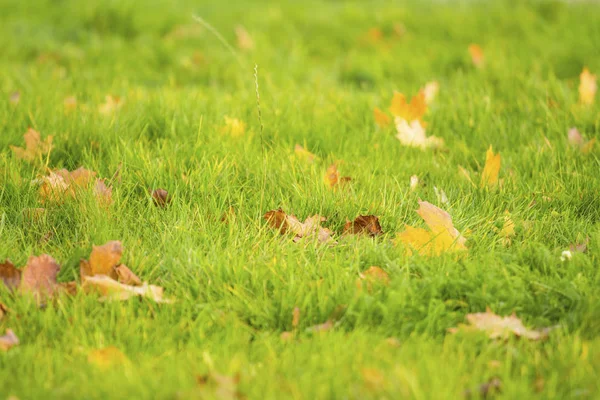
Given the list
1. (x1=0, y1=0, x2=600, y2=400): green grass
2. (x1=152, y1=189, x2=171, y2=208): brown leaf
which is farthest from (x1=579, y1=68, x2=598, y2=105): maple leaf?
(x1=152, y1=189, x2=171, y2=208): brown leaf

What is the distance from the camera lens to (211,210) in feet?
8.00

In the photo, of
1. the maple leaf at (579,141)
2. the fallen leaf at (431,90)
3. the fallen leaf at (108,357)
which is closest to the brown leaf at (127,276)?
the fallen leaf at (108,357)

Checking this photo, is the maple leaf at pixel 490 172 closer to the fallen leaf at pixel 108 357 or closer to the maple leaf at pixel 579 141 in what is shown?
the maple leaf at pixel 579 141

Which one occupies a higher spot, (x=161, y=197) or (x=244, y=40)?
(x=244, y=40)

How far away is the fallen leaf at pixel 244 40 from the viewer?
4660 mm

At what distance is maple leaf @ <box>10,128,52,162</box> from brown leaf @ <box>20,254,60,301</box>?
2.75 ft

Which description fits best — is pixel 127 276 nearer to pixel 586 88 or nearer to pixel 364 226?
pixel 364 226

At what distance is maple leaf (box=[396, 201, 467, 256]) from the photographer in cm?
220

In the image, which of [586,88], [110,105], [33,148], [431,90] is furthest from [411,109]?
[33,148]

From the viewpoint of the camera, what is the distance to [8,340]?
5.94 feet

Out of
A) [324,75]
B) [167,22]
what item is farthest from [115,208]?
[167,22]

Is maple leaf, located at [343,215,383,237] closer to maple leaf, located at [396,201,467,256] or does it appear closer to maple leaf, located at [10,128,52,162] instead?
maple leaf, located at [396,201,467,256]

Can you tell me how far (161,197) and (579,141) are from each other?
5.86 ft

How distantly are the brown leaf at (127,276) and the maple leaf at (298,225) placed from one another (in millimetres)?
498
